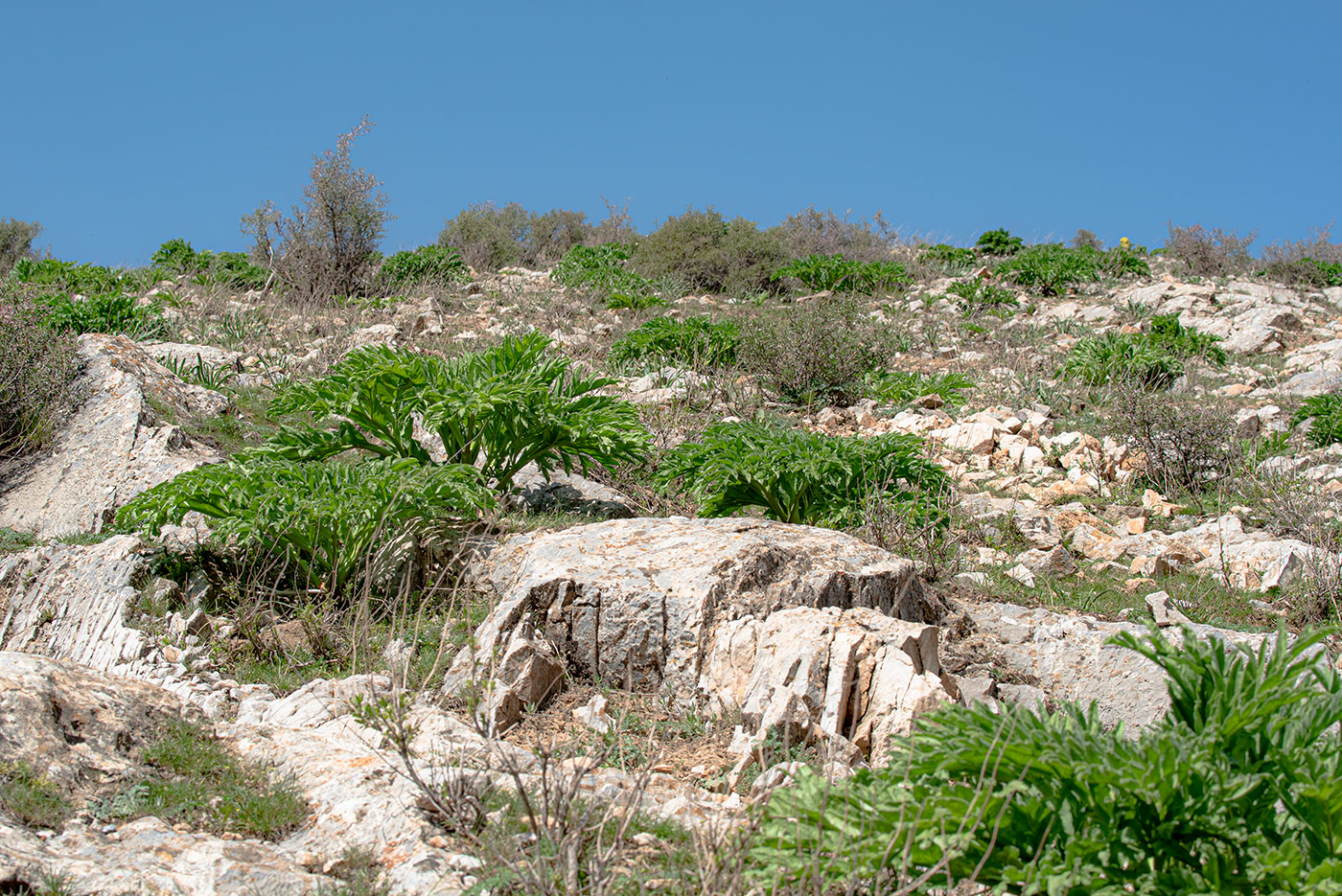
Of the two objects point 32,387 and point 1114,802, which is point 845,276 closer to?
point 32,387

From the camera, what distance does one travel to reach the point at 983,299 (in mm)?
14258

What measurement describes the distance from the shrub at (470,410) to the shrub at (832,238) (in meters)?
13.1

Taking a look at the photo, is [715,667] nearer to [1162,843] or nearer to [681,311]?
[1162,843]

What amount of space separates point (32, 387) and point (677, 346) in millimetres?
5795

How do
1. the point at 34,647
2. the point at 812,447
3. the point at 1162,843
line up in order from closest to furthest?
the point at 1162,843 < the point at 34,647 < the point at 812,447

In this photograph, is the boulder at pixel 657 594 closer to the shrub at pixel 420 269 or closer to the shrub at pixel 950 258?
the shrub at pixel 420 269

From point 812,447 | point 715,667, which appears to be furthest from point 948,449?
point 715,667

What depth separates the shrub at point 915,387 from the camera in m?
9.62

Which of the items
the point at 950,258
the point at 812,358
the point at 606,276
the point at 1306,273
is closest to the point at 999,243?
the point at 950,258

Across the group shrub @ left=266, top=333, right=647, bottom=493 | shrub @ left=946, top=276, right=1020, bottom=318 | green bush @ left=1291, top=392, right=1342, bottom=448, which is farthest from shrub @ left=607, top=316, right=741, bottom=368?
green bush @ left=1291, top=392, right=1342, bottom=448

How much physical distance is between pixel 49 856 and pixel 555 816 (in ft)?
4.08

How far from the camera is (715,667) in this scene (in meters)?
3.93

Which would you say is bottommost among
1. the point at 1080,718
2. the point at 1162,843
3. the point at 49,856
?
the point at 49,856

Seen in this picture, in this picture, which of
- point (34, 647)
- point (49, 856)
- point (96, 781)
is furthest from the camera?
point (34, 647)
